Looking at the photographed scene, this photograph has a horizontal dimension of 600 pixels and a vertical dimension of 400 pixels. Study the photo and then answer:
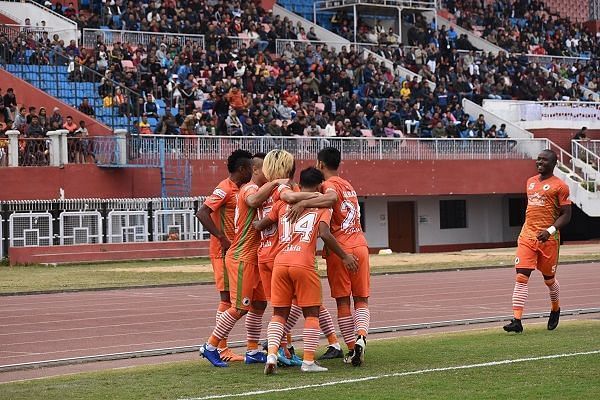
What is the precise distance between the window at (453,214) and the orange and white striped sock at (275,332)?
38255 millimetres

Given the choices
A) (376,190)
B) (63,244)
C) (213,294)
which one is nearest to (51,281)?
(213,294)

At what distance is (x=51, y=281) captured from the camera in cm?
2775

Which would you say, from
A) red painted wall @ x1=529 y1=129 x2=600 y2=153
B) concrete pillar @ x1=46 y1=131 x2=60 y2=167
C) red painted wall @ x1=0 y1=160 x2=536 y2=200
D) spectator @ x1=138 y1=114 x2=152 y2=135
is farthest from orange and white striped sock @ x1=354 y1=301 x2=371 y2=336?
red painted wall @ x1=529 y1=129 x2=600 y2=153

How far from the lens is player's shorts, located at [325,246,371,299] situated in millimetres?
13250

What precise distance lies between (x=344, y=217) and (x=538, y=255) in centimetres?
415

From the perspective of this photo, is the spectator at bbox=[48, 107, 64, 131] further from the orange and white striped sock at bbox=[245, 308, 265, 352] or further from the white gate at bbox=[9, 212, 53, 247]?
the orange and white striped sock at bbox=[245, 308, 265, 352]

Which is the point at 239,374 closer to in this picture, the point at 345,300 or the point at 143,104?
the point at 345,300

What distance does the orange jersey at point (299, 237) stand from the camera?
40.9 ft

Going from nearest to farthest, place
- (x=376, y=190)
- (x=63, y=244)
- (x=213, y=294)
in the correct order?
(x=213, y=294) → (x=63, y=244) → (x=376, y=190)

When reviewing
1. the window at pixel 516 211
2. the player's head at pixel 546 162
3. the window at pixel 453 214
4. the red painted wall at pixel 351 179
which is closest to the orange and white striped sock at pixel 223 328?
the player's head at pixel 546 162

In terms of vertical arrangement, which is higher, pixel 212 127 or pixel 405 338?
pixel 212 127

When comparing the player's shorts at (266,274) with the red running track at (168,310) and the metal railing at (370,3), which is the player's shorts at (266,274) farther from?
the metal railing at (370,3)

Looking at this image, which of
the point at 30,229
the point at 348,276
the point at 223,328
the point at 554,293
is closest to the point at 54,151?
the point at 30,229

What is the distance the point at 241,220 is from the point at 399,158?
107 feet
